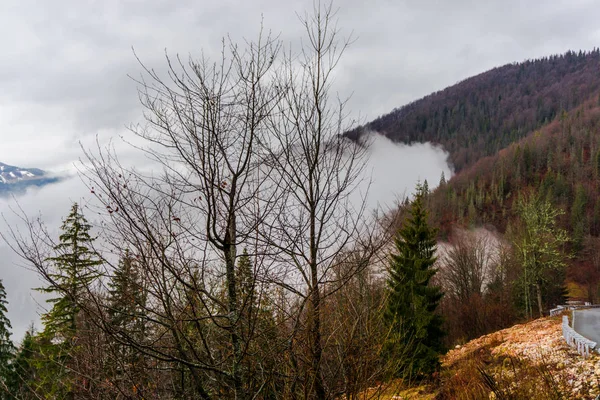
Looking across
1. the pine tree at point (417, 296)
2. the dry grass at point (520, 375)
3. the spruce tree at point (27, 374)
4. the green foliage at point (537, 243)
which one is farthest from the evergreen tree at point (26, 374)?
the green foliage at point (537, 243)

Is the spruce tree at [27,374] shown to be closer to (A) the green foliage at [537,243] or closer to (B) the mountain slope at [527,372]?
(B) the mountain slope at [527,372]

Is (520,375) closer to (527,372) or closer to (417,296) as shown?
(527,372)

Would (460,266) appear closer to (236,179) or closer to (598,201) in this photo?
(236,179)

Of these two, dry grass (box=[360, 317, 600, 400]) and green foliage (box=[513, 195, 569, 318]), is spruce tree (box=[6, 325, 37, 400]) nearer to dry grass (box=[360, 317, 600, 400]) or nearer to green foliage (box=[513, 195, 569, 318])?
dry grass (box=[360, 317, 600, 400])

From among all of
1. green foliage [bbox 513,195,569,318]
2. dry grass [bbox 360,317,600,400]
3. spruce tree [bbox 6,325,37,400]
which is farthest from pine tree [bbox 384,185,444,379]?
green foliage [bbox 513,195,569,318]

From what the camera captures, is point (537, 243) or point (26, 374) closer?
point (26, 374)

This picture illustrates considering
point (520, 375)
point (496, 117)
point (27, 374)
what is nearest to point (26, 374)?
point (27, 374)

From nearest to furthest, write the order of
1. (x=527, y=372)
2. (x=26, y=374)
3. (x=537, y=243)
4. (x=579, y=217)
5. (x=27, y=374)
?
(x=527, y=372), (x=27, y=374), (x=26, y=374), (x=537, y=243), (x=579, y=217)

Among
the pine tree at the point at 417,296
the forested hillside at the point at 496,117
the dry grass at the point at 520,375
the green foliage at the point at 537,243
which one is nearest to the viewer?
the dry grass at the point at 520,375

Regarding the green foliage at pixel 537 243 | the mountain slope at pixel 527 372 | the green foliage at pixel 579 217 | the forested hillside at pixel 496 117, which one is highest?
the forested hillside at pixel 496 117

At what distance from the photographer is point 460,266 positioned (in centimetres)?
2939

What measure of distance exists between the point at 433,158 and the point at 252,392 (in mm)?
177128

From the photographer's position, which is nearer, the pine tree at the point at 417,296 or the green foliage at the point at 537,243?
Answer: the pine tree at the point at 417,296

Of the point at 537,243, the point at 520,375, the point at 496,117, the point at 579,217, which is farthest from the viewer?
the point at 496,117
